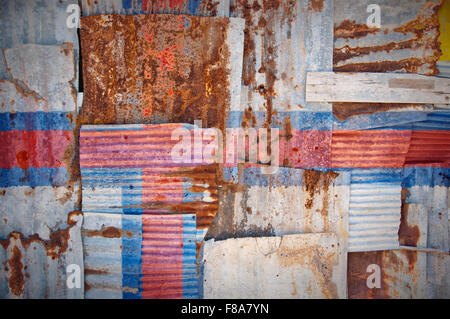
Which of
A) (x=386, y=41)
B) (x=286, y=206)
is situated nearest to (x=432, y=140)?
(x=386, y=41)

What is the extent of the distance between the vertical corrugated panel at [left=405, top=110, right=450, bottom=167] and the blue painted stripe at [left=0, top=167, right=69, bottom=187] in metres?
3.52

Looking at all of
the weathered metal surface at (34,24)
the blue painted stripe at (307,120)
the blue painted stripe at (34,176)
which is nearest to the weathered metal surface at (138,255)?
the blue painted stripe at (34,176)

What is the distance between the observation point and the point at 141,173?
239 centimetres

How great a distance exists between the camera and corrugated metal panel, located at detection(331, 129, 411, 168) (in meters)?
2.51

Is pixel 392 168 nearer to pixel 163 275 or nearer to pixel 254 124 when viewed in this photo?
pixel 254 124

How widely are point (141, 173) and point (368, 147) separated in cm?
228

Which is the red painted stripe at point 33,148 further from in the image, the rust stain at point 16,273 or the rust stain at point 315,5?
the rust stain at point 315,5

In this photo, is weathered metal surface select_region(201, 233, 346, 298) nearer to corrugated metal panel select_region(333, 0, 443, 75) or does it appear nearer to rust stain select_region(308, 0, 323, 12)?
corrugated metal panel select_region(333, 0, 443, 75)

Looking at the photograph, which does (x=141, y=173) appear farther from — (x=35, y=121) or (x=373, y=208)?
(x=373, y=208)

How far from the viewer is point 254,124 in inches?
97.3

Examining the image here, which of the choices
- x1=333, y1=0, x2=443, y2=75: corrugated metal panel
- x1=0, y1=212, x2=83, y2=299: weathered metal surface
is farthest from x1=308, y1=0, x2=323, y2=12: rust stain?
x1=0, y1=212, x2=83, y2=299: weathered metal surface

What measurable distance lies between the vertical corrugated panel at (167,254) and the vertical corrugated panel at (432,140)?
2.39 meters

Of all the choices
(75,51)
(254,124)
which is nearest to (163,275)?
(254,124)

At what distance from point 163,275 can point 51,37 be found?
2.55 m
